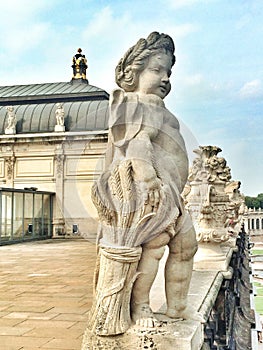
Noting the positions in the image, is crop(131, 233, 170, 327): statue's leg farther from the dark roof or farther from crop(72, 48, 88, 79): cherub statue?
crop(72, 48, 88, 79): cherub statue

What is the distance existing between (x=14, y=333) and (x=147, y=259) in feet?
8.09

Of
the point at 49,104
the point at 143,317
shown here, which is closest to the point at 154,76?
the point at 143,317

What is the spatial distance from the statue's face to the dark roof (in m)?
20.2

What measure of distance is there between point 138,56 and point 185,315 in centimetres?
174

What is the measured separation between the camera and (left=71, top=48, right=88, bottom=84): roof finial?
99.3 ft

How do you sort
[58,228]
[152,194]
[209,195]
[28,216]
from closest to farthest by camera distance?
[152,194]
[209,195]
[28,216]
[58,228]

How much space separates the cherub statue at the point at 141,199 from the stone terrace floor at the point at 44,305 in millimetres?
1580

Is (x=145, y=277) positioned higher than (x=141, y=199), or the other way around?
(x=141, y=199)

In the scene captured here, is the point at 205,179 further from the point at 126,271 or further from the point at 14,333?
the point at 126,271

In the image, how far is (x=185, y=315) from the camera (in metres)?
3.19

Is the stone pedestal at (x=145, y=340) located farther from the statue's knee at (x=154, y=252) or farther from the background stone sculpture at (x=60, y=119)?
the background stone sculpture at (x=60, y=119)

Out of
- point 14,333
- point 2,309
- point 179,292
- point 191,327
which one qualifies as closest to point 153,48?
point 179,292

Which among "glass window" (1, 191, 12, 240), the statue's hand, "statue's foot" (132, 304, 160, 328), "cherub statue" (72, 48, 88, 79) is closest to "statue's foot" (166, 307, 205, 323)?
"statue's foot" (132, 304, 160, 328)

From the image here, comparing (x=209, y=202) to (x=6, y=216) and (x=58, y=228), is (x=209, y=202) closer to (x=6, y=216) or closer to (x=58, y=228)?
(x=6, y=216)
